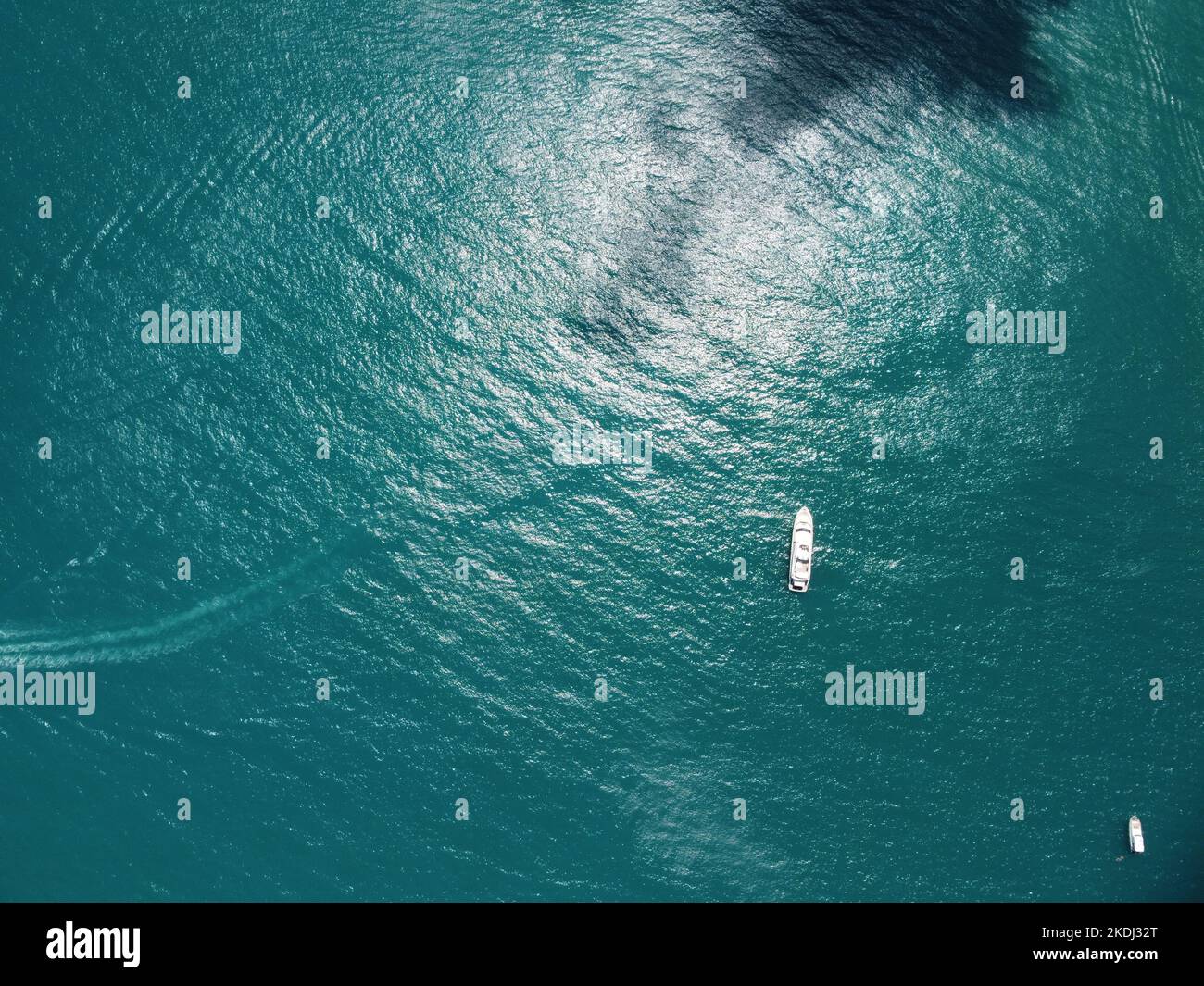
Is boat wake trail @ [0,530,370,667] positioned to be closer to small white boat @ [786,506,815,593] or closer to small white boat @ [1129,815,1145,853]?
small white boat @ [786,506,815,593]

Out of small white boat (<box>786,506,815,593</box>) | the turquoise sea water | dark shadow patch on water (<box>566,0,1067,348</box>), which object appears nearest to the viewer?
the turquoise sea water

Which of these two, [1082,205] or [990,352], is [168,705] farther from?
[1082,205]

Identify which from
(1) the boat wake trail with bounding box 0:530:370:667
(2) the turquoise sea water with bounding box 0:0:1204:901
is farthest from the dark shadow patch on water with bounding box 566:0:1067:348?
(1) the boat wake trail with bounding box 0:530:370:667

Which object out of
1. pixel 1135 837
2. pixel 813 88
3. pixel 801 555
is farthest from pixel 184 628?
pixel 1135 837

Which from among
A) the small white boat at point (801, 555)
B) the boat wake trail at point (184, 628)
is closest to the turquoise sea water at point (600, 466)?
the boat wake trail at point (184, 628)

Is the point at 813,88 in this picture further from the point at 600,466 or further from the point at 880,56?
the point at 600,466

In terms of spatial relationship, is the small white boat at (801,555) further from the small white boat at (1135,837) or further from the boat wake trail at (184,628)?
the boat wake trail at (184,628)
